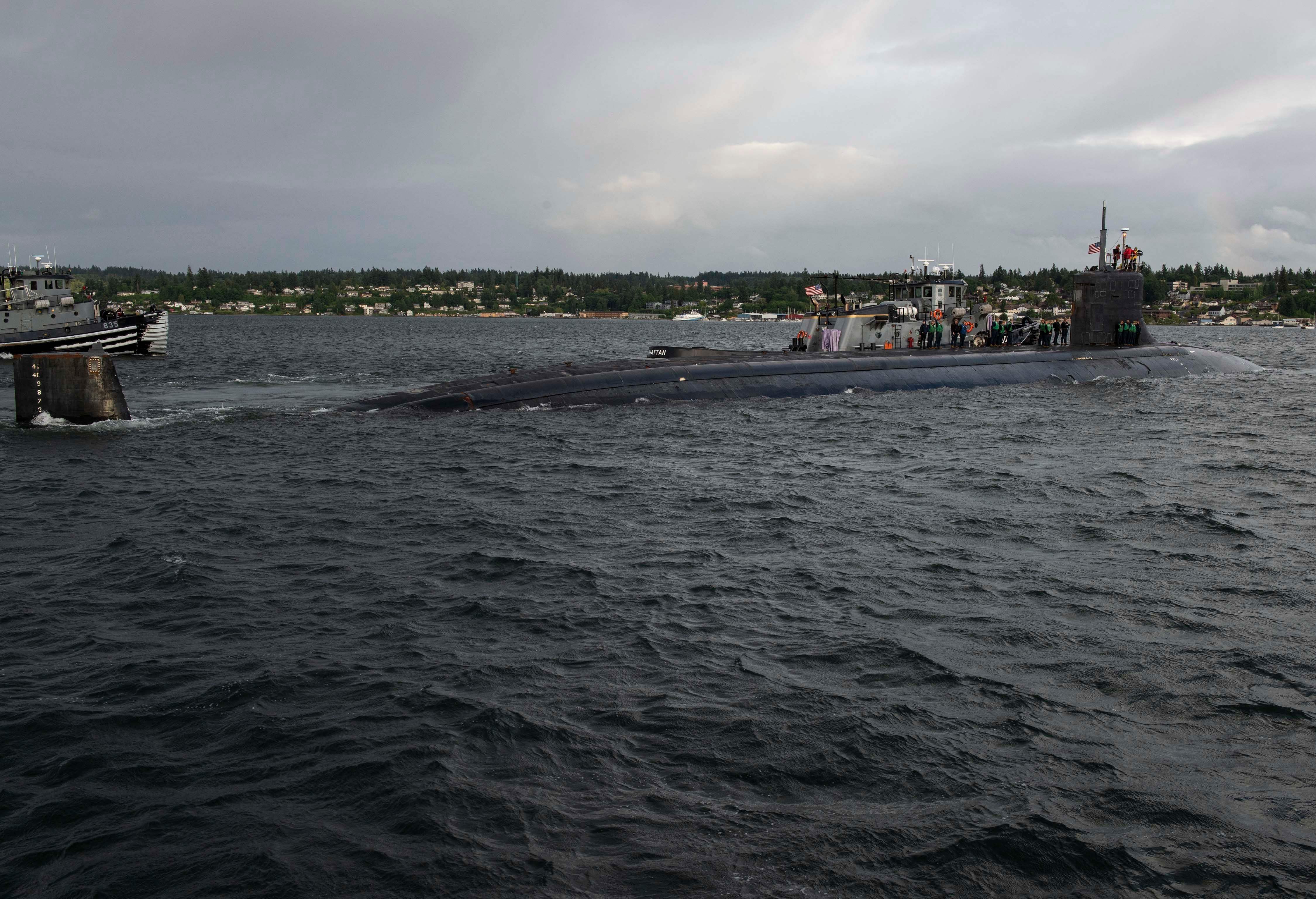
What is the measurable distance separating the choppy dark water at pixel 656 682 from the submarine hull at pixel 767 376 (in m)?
10.1

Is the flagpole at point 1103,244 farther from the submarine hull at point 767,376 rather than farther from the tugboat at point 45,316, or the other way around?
the tugboat at point 45,316

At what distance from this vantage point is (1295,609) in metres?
12.3

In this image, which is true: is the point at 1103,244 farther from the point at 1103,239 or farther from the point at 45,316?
the point at 45,316

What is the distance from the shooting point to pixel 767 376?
120ft

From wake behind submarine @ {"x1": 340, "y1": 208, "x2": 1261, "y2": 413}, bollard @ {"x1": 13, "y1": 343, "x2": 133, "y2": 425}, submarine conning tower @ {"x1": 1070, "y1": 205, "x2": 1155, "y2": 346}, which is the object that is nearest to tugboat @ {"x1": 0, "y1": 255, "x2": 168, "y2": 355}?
bollard @ {"x1": 13, "y1": 343, "x2": 133, "y2": 425}

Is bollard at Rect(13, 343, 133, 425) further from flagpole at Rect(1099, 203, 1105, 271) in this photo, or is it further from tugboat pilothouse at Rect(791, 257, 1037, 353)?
flagpole at Rect(1099, 203, 1105, 271)

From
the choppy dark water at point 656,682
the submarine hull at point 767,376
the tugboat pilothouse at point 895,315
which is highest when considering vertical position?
the tugboat pilothouse at point 895,315

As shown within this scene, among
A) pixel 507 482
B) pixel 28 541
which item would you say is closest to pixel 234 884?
pixel 28 541

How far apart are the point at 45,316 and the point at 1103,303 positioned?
5831cm

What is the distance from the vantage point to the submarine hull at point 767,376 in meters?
32.3

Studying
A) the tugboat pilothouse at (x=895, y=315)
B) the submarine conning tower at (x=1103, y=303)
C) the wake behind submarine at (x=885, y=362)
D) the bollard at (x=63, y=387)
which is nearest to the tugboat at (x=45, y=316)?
the bollard at (x=63, y=387)

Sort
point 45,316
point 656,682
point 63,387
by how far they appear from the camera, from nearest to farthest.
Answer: point 656,682
point 63,387
point 45,316

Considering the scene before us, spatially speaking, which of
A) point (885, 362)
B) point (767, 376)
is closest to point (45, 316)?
point (767, 376)

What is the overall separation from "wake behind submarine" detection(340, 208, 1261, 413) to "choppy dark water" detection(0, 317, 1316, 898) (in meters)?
11.1
